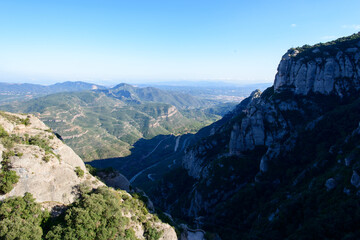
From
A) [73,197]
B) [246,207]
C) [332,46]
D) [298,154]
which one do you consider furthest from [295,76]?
[73,197]

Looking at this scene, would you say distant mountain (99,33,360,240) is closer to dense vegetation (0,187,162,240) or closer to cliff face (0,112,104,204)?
dense vegetation (0,187,162,240)

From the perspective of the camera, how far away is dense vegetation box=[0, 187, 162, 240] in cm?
2761

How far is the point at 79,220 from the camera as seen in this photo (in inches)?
1240

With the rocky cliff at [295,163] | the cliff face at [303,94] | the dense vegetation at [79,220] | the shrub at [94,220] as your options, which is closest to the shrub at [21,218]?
the dense vegetation at [79,220]

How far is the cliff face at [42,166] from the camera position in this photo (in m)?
32.6

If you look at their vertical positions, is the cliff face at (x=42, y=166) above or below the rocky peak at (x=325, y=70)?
below

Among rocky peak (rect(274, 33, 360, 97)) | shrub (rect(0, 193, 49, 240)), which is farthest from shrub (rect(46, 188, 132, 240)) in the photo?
rocky peak (rect(274, 33, 360, 97))

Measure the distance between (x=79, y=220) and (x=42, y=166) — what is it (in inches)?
482

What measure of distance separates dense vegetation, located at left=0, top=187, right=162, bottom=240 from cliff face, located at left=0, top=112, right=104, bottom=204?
2001 millimetres

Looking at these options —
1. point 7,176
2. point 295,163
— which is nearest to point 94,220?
point 7,176

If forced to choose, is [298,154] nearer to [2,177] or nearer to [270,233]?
[270,233]

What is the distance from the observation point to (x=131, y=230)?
36375 mm

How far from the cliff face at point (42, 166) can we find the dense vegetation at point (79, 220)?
200cm

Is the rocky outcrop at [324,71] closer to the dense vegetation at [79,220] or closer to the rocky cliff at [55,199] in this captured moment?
the rocky cliff at [55,199]
